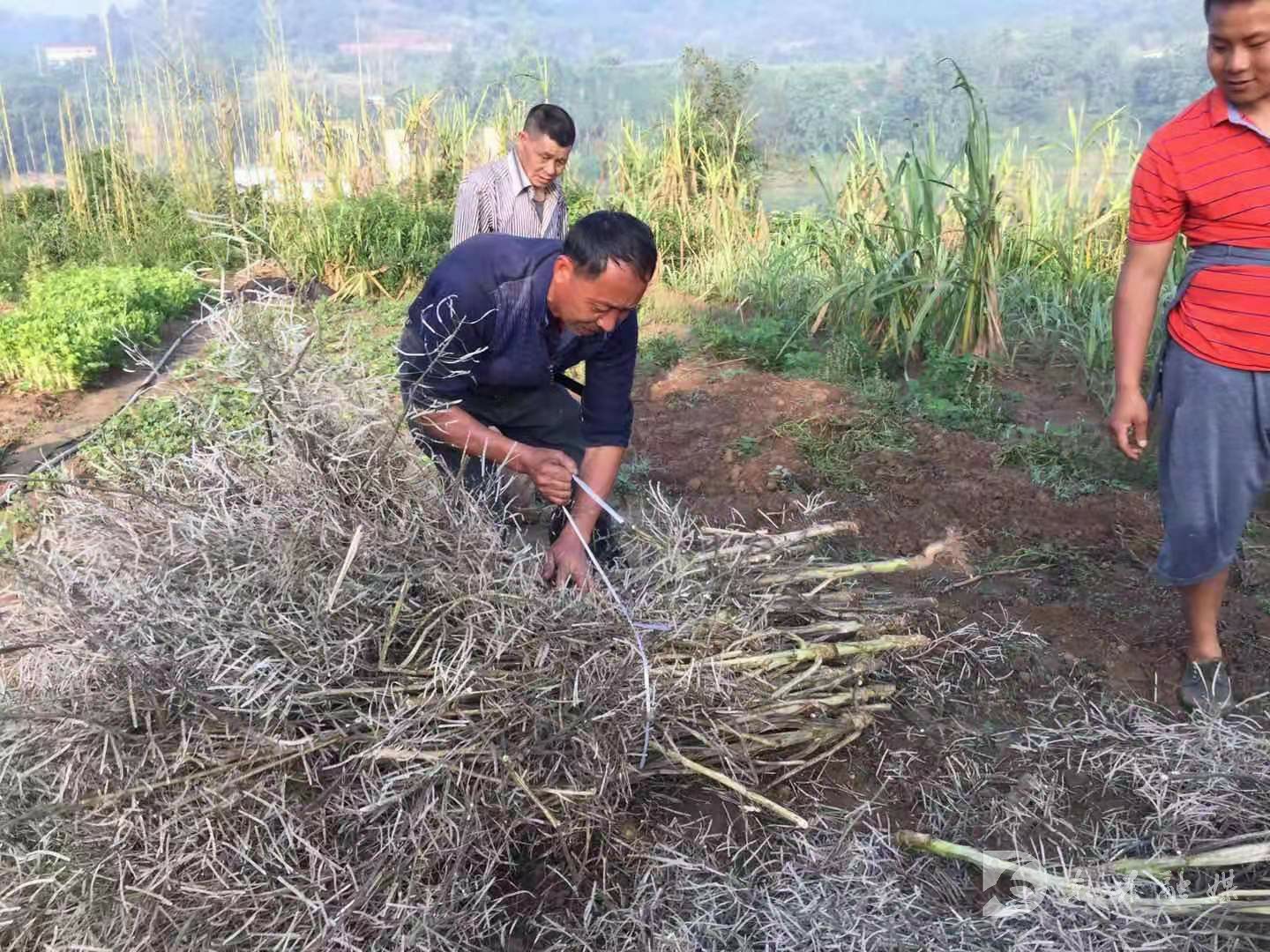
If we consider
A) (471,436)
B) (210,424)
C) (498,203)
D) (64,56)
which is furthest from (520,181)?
(64,56)

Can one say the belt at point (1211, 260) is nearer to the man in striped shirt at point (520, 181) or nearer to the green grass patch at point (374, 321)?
the man in striped shirt at point (520, 181)

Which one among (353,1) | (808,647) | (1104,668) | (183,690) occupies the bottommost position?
(1104,668)

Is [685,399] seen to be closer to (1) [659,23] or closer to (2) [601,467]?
(2) [601,467]

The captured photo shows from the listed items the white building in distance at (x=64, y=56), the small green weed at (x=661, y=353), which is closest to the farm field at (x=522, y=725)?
the small green weed at (x=661, y=353)

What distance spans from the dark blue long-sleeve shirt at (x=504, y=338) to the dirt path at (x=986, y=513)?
0.58 m

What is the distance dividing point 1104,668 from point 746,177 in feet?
21.3

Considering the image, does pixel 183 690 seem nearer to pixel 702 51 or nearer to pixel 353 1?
pixel 702 51

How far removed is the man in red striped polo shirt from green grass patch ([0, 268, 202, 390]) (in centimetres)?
392

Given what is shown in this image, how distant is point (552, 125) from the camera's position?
380 cm

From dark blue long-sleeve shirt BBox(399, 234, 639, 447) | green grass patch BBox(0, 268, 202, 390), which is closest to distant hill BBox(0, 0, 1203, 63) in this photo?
green grass patch BBox(0, 268, 202, 390)

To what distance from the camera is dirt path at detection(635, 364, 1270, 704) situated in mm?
2732

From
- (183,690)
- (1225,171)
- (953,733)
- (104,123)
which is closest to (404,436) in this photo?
(183,690)

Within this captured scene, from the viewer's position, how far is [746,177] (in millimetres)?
8281

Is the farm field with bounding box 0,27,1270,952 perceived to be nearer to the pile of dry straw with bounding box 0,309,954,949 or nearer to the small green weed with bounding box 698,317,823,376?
the pile of dry straw with bounding box 0,309,954,949
